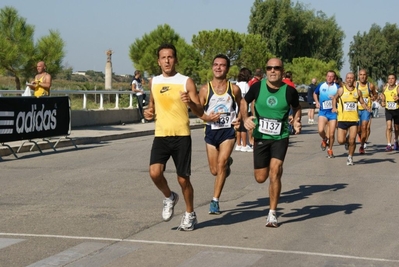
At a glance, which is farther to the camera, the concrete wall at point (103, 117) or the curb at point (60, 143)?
the concrete wall at point (103, 117)

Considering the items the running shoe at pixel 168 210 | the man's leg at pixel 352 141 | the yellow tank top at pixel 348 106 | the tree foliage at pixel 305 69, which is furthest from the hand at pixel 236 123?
the tree foliage at pixel 305 69

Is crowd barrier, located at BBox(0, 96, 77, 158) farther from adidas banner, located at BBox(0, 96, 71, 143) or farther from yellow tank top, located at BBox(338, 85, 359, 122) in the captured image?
yellow tank top, located at BBox(338, 85, 359, 122)

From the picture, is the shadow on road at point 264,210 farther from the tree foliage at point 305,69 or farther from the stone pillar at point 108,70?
the tree foliage at point 305,69

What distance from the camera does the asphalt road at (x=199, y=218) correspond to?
7434 millimetres

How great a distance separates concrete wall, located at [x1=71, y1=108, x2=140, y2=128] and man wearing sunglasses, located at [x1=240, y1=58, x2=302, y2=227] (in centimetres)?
1618

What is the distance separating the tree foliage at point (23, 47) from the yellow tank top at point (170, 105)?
3139cm

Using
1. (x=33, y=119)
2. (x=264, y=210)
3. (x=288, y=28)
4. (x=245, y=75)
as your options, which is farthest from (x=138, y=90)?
(x=288, y=28)

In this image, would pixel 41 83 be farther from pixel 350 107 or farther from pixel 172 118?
pixel 172 118

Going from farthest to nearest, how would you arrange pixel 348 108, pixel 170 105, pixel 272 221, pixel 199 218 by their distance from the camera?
pixel 348 108
pixel 199 218
pixel 272 221
pixel 170 105

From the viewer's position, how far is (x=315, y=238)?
27.3ft

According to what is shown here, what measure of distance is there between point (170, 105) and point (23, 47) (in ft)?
106

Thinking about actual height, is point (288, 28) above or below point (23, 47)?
above

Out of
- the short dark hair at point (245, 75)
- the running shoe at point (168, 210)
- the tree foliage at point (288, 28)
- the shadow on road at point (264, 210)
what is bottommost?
the shadow on road at point (264, 210)

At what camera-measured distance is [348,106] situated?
16.0 metres
